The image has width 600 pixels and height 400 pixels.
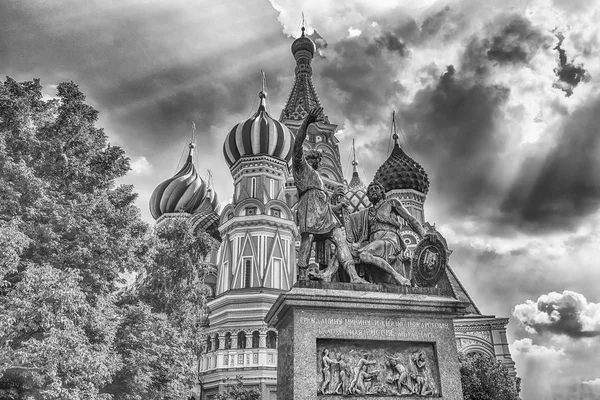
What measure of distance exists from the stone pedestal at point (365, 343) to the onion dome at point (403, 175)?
3703cm

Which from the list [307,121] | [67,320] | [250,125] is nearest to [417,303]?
[307,121]

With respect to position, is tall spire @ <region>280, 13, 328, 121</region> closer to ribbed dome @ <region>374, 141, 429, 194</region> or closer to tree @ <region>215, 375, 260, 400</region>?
ribbed dome @ <region>374, 141, 429, 194</region>

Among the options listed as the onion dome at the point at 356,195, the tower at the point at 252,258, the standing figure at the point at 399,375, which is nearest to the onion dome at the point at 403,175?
the onion dome at the point at 356,195

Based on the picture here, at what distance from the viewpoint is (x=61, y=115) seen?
51.2 ft

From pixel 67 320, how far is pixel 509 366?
1130 inches

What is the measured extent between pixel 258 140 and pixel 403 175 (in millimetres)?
13982

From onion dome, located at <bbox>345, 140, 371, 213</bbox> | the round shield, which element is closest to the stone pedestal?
the round shield

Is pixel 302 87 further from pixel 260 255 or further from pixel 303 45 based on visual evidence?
pixel 260 255

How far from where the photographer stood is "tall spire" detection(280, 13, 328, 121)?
166ft

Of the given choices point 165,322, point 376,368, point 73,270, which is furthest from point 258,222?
point 376,368

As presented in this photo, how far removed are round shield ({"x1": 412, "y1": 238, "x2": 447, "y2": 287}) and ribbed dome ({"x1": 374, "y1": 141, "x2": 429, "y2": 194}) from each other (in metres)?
36.2

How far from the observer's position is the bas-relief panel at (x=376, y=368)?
779cm

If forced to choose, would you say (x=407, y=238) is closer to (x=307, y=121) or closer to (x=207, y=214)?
(x=207, y=214)

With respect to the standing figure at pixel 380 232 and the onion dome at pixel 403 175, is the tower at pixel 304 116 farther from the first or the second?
the standing figure at pixel 380 232
